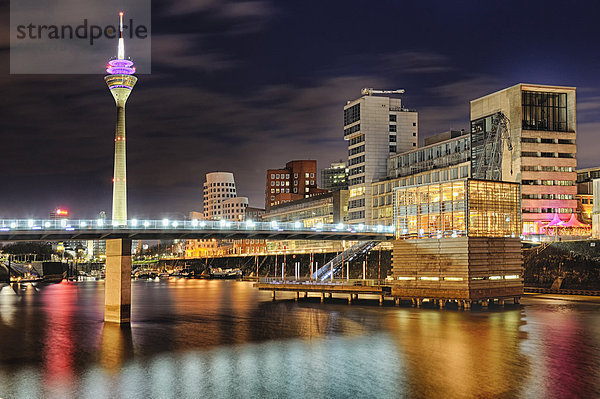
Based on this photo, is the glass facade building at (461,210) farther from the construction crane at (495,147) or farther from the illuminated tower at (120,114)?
the illuminated tower at (120,114)

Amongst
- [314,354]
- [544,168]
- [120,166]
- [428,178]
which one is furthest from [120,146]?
[314,354]

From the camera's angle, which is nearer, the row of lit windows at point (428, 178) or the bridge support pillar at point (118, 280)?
the bridge support pillar at point (118, 280)

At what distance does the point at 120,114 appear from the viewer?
162m

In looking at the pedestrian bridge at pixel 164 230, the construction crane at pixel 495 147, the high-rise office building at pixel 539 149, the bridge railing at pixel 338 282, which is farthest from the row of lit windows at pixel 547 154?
the bridge railing at pixel 338 282

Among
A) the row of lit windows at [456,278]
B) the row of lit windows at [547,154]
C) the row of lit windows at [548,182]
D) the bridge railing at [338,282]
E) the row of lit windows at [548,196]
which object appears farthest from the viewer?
the row of lit windows at [547,154]

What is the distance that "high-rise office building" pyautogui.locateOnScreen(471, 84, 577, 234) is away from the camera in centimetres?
14300

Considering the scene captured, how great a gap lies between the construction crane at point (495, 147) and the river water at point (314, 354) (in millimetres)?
56406

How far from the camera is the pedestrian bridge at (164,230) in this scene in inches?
3039

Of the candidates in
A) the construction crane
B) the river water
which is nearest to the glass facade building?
the river water

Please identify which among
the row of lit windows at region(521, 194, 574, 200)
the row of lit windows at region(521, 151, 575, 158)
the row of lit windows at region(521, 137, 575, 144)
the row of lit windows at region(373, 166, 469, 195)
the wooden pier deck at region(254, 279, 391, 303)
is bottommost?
the wooden pier deck at region(254, 279, 391, 303)

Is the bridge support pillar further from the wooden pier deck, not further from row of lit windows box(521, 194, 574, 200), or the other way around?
row of lit windows box(521, 194, 574, 200)

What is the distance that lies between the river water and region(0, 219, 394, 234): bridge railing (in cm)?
1273

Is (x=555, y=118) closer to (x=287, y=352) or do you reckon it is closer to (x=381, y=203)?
(x=381, y=203)

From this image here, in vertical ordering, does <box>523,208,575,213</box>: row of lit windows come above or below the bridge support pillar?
above
